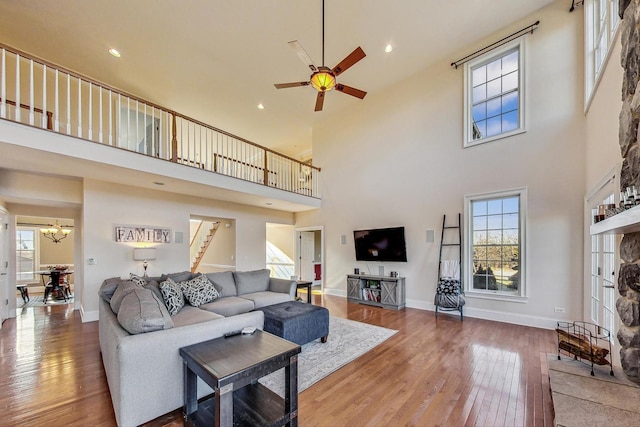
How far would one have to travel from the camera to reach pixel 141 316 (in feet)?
7.22

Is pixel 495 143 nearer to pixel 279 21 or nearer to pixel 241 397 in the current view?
pixel 279 21

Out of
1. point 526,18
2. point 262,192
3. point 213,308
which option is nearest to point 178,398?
point 213,308

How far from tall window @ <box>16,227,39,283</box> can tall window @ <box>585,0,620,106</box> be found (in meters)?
14.4

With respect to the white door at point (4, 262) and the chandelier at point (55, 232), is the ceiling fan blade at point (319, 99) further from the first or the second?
the chandelier at point (55, 232)

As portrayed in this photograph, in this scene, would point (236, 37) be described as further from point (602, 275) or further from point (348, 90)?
point (602, 275)

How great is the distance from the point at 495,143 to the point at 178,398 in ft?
19.6

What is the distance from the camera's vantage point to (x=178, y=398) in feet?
7.34

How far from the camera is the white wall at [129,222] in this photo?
16.8 ft

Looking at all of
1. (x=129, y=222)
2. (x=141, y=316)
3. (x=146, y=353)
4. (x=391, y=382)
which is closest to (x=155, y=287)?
(x=141, y=316)

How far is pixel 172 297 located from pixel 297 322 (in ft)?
5.88

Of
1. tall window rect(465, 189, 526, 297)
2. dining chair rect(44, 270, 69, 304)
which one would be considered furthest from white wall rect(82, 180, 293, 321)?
tall window rect(465, 189, 526, 297)

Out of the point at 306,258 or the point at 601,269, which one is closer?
the point at 601,269

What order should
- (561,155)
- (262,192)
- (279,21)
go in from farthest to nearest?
(262,192)
(279,21)
(561,155)

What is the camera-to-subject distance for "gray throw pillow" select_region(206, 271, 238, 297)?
4.61 m
